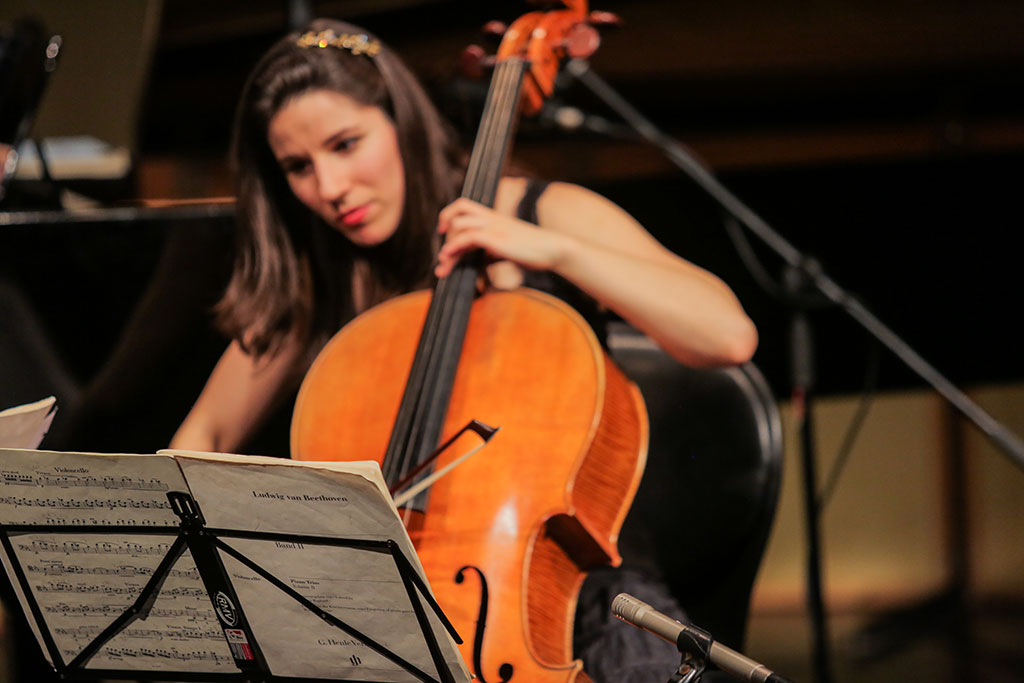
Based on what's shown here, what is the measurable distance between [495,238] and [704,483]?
1.53ft

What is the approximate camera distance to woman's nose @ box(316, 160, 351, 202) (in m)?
1.50

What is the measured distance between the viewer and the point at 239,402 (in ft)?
5.32

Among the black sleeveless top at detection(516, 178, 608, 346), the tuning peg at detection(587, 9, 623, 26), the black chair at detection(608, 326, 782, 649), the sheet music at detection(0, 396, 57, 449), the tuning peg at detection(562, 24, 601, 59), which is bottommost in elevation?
the sheet music at detection(0, 396, 57, 449)

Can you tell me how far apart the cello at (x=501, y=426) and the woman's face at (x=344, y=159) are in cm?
20

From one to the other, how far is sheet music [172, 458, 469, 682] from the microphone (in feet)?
0.57

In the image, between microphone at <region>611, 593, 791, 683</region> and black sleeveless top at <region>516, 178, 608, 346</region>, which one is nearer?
microphone at <region>611, 593, 791, 683</region>

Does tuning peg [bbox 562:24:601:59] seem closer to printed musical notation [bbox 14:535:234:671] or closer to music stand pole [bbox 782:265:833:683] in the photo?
music stand pole [bbox 782:265:833:683]

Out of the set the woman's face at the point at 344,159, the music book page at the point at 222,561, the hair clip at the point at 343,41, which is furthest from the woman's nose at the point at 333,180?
the music book page at the point at 222,561

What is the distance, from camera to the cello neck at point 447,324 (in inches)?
48.4

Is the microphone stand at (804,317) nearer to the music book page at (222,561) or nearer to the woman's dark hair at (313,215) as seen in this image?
the woman's dark hair at (313,215)

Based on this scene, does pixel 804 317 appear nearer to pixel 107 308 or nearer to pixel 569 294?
pixel 569 294

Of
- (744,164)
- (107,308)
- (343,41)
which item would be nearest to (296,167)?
(343,41)

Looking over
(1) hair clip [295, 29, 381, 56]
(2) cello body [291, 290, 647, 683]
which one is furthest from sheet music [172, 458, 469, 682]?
(1) hair clip [295, 29, 381, 56]

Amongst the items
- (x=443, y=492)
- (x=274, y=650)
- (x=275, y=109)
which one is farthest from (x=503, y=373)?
(x=275, y=109)
